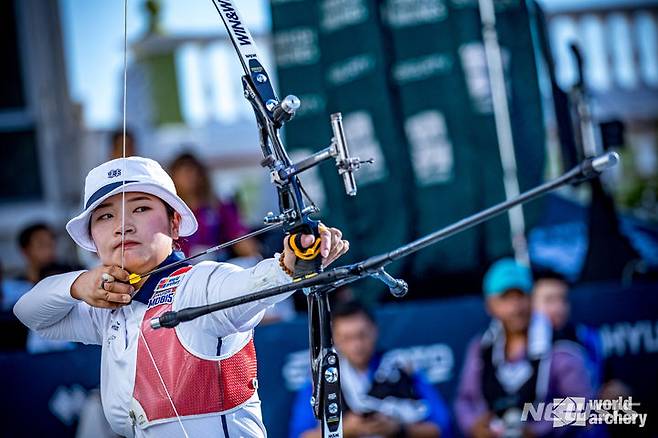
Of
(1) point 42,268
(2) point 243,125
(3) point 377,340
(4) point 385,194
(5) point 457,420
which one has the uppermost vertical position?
(2) point 243,125

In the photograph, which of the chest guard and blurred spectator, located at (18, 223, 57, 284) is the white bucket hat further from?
blurred spectator, located at (18, 223, 57, 284)

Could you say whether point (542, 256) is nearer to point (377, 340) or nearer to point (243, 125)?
point (377, 340)

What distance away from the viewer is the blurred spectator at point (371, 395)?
4.96 meters

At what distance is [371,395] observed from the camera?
5.02m

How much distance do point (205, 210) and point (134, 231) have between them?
98.0 inches

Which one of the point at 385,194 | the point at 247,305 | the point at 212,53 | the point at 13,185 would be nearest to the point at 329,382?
the point at 247,305

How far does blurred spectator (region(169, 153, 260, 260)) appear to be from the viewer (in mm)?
5127

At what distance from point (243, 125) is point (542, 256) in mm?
2844

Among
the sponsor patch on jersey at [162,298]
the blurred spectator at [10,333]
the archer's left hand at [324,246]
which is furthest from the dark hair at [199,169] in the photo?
the archer's left hand at [324,246]

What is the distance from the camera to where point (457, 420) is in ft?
17.6

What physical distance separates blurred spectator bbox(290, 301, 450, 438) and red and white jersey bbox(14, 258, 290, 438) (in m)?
2.19

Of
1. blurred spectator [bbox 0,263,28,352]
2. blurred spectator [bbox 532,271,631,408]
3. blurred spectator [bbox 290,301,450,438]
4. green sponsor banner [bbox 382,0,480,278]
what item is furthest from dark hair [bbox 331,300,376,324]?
blurred spectator [bbox 0,263,28,352]

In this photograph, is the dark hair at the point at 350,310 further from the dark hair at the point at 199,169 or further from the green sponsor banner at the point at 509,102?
the green sponsor banner at the point at 509,102

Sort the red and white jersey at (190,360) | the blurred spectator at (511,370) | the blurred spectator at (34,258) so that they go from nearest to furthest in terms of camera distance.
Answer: the red and white jersey at (190,360) → the blurred spectator at (34,258) → the blurred spectator at (511,370)
